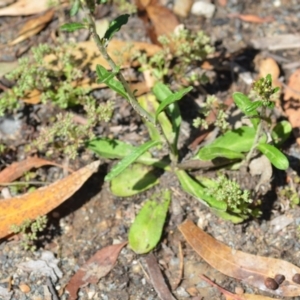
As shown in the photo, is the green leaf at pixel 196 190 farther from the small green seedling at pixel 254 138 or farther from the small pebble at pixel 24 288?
the small pebble at pixel 24 288

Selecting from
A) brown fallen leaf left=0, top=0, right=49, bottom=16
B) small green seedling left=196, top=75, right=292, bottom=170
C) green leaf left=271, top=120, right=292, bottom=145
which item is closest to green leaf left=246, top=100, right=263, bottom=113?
small green seedling left=196, top=75, right=292, bottom=170

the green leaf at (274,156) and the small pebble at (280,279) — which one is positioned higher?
the green leaf at (274,156)

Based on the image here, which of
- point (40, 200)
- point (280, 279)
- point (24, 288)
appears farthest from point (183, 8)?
point (24, 288)

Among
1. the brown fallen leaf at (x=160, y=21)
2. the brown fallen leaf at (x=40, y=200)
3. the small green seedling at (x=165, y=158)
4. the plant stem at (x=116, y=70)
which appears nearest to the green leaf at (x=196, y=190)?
the small green seedling at (x=165, y=158)

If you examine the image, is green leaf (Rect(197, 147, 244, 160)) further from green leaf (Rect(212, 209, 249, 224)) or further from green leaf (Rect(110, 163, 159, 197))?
green leaf (Rect(110, 163, 159, 197))

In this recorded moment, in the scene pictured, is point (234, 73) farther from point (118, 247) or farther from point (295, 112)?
point (118, 247)

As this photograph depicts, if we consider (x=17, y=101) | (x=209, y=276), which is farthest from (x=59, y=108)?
(x=209, y=276)

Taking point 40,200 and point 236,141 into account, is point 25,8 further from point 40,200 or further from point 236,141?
point 236,141

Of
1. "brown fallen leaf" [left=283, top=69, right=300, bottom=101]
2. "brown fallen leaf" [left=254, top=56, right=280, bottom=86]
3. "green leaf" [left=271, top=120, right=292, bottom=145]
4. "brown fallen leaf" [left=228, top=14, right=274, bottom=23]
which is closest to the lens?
"green leaf" [left=271, top=120, right=292, bottom=145]
